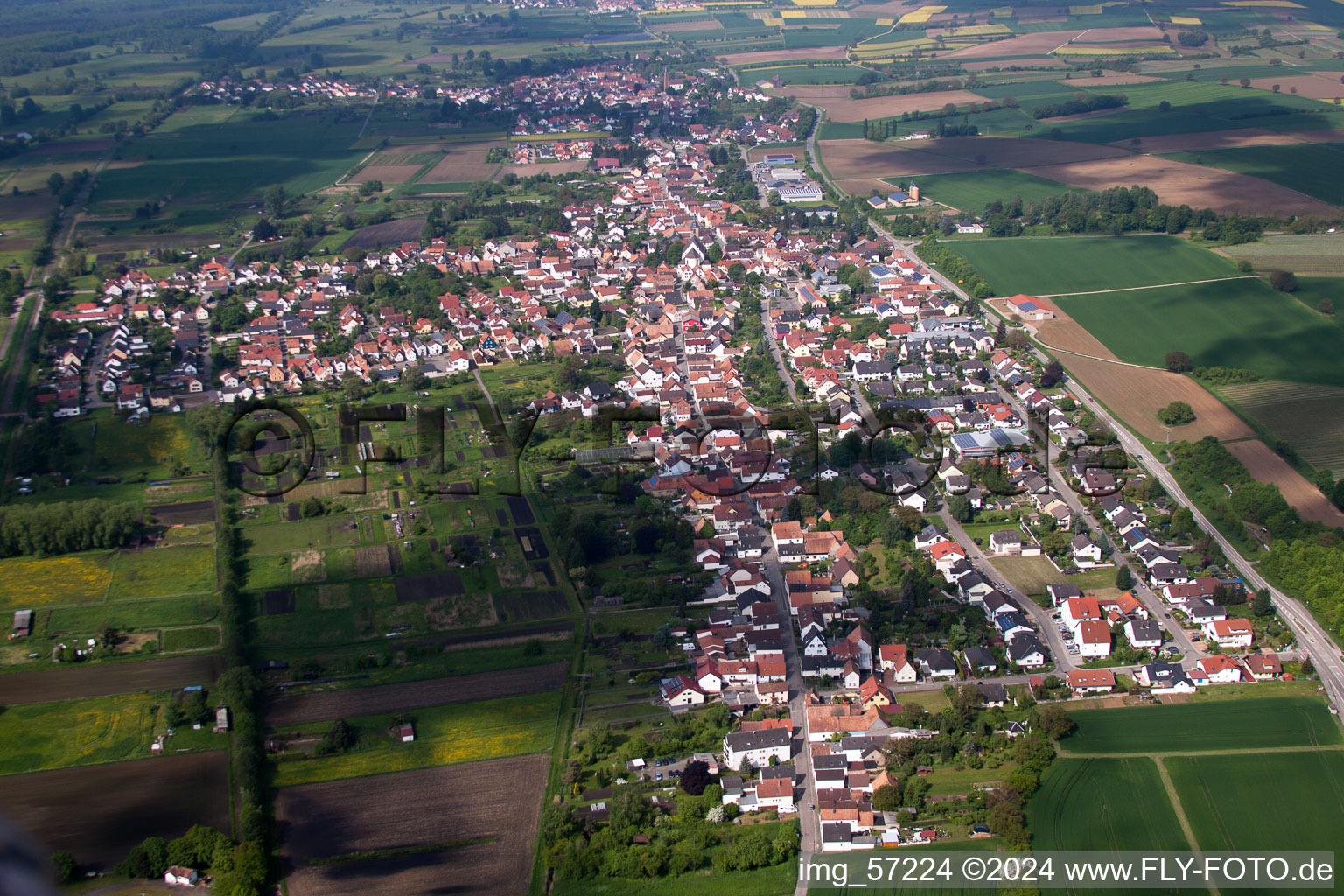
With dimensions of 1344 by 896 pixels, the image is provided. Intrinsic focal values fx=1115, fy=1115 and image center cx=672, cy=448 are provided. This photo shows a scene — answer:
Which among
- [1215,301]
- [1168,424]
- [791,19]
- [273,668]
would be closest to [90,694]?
[273,668]

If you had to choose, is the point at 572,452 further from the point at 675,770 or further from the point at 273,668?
the point at 675,770

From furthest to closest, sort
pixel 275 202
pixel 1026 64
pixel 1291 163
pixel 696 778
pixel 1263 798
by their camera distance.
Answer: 1. pixel 1026 64
2. pixel 275 202
3. pixel 1291 163
4. pixel 696 778
5. pixel 1263 798

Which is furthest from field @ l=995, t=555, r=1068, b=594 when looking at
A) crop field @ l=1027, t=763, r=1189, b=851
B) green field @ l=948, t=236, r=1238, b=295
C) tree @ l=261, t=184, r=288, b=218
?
tree @ l=261, t=184, r=288, b=218

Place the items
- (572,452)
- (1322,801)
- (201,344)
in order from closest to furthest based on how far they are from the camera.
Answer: (1322,801) < (572,452) < (201,344)

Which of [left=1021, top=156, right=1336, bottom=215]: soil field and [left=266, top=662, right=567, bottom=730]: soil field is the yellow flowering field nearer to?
[left=266, top=662, right=567, bottom=730]: soil field

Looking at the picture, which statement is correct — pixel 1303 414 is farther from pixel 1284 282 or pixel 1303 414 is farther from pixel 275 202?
Result: pixel 275 202

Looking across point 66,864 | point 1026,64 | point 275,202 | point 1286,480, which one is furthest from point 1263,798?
point 1026,64
